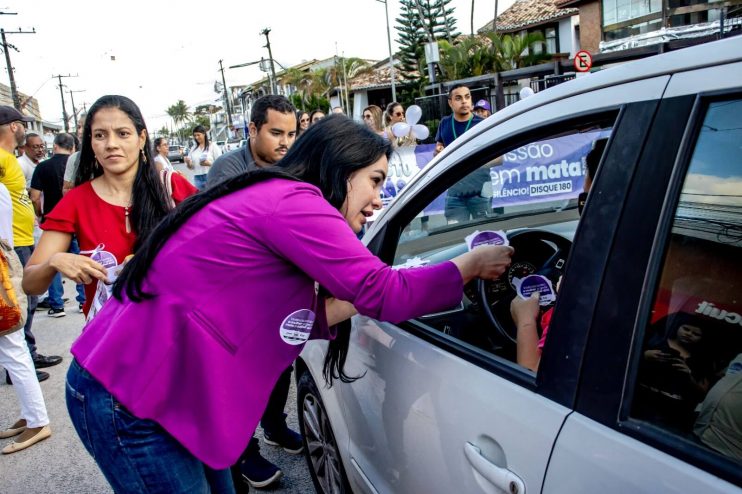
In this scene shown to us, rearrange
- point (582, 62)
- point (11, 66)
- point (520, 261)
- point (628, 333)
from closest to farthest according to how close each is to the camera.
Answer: point (628, 333) < point (520, 261) < point (582, 62) < point (11, 66)

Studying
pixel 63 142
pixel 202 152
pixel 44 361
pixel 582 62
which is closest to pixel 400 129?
pixel 63 142

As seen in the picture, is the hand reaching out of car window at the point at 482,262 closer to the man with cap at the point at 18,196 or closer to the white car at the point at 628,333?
the white car at the point at 628,333

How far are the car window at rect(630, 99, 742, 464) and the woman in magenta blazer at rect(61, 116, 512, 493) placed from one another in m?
0.51

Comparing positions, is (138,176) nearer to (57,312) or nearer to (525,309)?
(525,309)

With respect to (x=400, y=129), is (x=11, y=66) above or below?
above

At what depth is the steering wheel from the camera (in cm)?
207

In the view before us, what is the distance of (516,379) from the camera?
1317 millimetres

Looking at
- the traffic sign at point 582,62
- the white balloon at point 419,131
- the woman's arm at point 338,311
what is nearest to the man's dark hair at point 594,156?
the woman's arm at point 338,311

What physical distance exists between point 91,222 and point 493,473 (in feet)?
6.32

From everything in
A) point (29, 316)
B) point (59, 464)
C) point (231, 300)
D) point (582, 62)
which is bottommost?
point (59, 464)

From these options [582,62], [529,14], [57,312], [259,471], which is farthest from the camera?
[529,14]

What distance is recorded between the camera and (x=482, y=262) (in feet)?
5.22

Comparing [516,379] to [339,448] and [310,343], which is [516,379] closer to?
[339,448]

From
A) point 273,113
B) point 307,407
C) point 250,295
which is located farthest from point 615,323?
point 273,113
